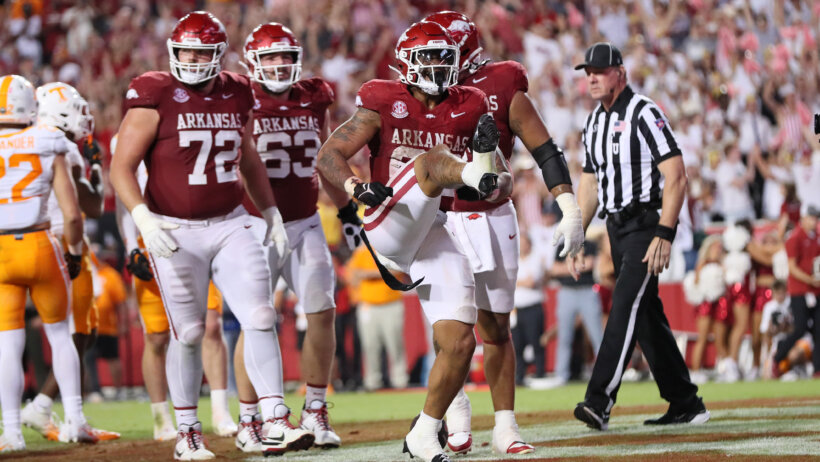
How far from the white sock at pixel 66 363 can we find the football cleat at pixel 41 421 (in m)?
0.57

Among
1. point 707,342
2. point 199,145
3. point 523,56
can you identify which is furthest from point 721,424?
point 523,56

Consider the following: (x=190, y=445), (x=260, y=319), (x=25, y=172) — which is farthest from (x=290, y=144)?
(x=190, y=445)

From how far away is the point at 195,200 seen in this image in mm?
5812

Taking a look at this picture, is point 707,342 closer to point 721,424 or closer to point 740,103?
point 740,103

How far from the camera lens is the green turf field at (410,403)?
8.67 metres

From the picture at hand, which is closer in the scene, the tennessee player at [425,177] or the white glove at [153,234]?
the tennessee player at [425,177]

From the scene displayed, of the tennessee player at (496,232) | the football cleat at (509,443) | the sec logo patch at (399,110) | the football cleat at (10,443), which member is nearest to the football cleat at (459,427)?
the tennessee player at (496,232)

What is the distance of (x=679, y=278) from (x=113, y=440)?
293 inches

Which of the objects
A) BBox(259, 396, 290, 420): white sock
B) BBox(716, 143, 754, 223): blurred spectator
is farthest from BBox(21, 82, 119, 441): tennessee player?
BBox(716, 143, 754, 223): blurred spectator

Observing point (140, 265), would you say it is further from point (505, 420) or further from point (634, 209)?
point (634, 209)

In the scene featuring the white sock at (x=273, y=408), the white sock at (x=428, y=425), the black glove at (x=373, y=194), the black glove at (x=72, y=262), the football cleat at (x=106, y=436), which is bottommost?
the football cleat at (x=106, y=436)

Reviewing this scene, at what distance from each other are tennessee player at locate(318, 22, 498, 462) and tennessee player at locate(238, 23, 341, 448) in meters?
1.37

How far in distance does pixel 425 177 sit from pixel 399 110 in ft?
1.54

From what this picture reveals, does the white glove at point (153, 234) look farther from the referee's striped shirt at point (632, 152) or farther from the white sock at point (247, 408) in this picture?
the referee's striped shirt at point (632, 152)
